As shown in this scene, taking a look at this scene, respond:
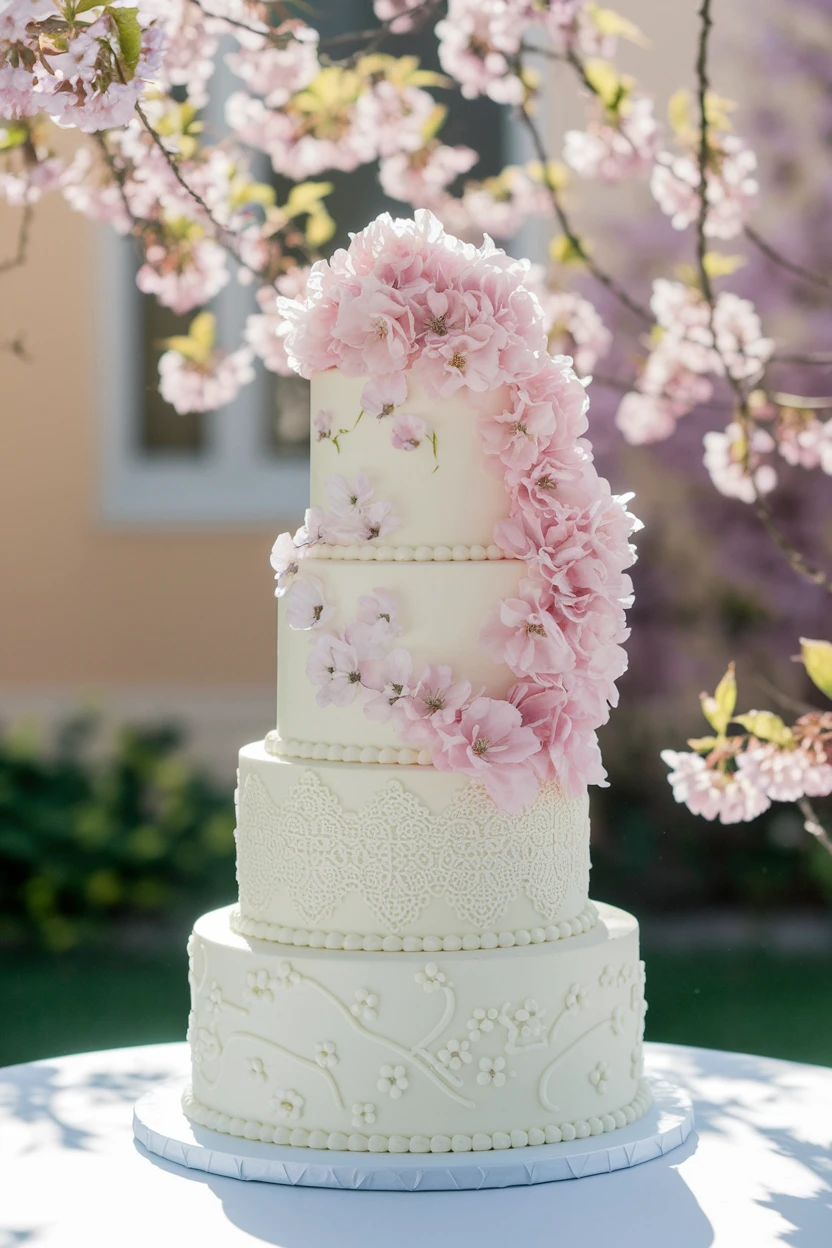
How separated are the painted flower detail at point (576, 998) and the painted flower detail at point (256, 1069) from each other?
0.48 m

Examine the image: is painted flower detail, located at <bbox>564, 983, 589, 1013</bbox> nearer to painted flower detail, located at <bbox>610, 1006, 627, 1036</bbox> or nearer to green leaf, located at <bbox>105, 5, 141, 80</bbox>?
painted flower detail, located at <bbox>610, 1006, 627, 1036</bbox>

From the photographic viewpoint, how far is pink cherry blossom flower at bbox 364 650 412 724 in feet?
8.29

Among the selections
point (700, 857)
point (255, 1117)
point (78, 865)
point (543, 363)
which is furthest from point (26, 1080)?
point (700, 857)

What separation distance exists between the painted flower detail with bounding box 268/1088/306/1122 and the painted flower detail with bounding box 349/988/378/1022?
18cm

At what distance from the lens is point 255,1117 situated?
2633 mm

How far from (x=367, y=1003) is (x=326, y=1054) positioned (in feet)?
0.36

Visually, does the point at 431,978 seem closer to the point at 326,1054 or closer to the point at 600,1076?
the point at 326,1054

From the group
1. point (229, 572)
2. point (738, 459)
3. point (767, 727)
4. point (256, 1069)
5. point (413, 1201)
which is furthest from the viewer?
point (229, 572)

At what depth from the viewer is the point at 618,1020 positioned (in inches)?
107

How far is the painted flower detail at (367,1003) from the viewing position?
253cm

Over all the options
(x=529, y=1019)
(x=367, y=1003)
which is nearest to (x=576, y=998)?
(x=529, y=1019)

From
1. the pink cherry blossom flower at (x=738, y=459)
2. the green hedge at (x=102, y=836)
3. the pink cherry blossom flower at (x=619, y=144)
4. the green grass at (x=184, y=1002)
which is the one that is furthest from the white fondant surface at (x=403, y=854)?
the green hedge at (x=102, y=836)

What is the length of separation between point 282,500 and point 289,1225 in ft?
17.1

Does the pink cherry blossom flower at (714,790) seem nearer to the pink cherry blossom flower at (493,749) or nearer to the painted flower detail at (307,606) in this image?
the pink cherry blossom flower at (493,749)
